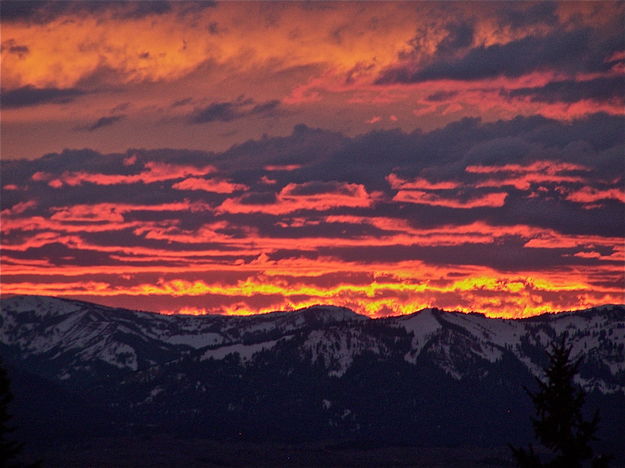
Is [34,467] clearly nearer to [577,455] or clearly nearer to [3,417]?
[3,417]

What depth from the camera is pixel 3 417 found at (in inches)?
3329

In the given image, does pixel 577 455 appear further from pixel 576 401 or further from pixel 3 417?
pixel 3 417

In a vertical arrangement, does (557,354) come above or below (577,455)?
above

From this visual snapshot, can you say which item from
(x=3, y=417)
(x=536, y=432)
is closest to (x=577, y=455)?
(x=536, y=432)

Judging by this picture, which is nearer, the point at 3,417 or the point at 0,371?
the point at 3,417

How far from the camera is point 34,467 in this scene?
305ft

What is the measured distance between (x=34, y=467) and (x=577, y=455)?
1405 inches

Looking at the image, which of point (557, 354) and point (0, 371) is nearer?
point (557, 354)

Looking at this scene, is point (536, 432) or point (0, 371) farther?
point (0, 371)

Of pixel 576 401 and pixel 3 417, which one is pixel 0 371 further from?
pixel 576 401

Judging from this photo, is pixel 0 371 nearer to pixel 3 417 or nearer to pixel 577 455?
pixel 3 417

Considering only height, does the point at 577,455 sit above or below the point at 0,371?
below

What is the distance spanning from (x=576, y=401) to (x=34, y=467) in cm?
3587

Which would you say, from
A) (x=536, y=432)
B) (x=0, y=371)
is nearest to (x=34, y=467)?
(x=0, y=371)
